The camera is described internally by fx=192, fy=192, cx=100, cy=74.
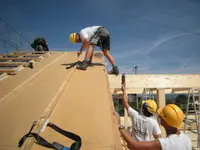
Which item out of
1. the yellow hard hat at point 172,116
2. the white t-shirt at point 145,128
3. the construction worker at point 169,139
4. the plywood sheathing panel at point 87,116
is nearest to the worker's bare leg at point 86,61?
the plywood sheathing panel at point 87,116

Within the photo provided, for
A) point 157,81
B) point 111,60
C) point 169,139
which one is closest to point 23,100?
point 169,139

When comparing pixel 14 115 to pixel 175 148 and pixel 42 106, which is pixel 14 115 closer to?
pixel 42 106

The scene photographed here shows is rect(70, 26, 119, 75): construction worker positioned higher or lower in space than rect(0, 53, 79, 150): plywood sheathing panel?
higher

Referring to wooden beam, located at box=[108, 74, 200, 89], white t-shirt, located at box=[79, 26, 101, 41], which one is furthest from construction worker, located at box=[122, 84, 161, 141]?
wooden beam, located at box=[108, 74, 200, 89]

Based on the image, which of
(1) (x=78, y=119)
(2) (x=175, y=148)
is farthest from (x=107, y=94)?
(2) (x=175, y=148)

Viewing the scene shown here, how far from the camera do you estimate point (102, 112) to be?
1.92 meters

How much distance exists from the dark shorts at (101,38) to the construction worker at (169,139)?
82.5 inches

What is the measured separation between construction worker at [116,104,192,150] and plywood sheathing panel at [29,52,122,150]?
16.5 inches

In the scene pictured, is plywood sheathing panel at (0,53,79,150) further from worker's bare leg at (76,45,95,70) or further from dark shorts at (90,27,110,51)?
dark shorts at (90,27,110,51)

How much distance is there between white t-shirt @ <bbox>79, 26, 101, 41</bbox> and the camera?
3.71m

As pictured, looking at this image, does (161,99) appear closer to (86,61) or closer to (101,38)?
(101,38)

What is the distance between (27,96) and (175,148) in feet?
5.75

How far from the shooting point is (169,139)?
6.70 feet

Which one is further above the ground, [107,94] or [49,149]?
[107,94]
